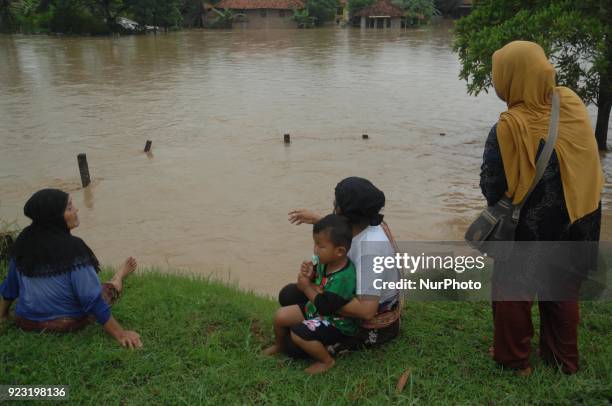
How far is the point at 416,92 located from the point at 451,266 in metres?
16.1

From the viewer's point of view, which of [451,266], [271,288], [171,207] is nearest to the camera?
[451,266]

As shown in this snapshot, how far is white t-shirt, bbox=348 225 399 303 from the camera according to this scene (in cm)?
290

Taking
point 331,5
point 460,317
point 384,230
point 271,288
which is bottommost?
point 271,288

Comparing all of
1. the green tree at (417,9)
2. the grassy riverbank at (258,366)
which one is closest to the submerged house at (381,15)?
the green tree at (417,9)

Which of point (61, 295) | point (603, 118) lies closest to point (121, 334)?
point (61, 295)

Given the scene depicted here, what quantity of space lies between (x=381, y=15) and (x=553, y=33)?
161 feet

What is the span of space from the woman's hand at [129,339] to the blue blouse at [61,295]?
134 millimetres

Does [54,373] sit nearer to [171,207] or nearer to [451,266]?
[451,266]

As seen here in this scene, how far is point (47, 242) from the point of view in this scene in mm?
3137

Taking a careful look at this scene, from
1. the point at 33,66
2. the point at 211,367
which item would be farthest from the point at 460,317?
the point at 33,66

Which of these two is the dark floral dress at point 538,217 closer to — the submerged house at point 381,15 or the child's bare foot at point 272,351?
the child's bare foot at point 272,351

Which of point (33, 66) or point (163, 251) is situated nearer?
point (163, 251)

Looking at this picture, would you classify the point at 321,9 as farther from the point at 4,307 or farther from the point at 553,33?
the point at 4,307

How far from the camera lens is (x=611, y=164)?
10984mm
